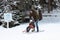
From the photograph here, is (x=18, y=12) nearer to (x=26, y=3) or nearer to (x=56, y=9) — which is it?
(x=26, y=3)

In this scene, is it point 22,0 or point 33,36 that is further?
point 22,0

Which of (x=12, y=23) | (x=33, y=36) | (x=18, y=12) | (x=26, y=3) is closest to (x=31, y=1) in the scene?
(x=26, y=3)

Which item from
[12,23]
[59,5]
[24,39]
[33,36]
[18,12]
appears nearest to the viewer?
[24,39]

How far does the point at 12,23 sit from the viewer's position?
17.4 meters

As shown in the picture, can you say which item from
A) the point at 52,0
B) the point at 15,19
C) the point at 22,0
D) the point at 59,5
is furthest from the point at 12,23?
the point at 59,5

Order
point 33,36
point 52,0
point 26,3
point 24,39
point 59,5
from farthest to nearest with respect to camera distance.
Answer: point 59,5 → point 52,0 → point 26,3 → point 33,36 → point 24,39

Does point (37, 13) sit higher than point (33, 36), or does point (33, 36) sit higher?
point (37, 13)

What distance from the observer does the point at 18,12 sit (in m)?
18.8

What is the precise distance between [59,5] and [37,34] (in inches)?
649

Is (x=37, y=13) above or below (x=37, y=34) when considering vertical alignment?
above

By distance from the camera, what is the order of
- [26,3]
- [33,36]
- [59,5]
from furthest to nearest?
[59,5] → [26,3] → [33,36]

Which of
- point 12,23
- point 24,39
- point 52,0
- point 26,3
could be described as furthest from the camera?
point 52,0

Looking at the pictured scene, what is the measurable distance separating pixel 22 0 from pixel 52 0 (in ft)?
27.9

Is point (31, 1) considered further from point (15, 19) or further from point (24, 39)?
point (24, 39)
